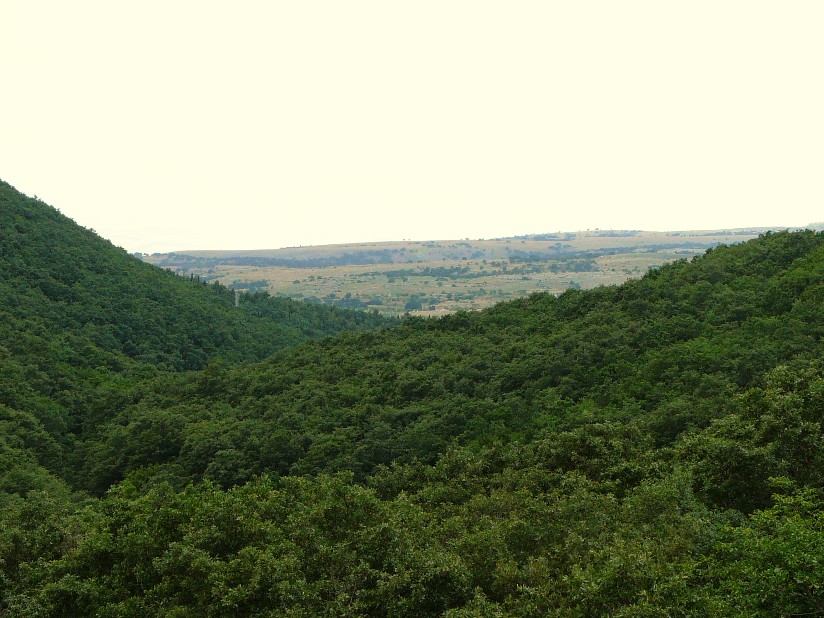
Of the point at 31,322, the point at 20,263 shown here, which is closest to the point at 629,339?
the point at 31,322

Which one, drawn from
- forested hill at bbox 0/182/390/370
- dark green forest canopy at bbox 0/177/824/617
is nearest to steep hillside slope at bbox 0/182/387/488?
forested hill at bbox 0/182/390/370

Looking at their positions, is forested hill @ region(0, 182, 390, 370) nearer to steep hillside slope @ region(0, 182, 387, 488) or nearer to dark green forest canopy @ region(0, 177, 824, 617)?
steep hillside slope @ region(0, 182, 387, 488)

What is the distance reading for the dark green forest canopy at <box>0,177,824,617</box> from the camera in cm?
1967

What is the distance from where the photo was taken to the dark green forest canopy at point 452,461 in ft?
64.5

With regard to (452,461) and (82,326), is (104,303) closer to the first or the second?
(82,326)

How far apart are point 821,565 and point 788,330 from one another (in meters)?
29.0

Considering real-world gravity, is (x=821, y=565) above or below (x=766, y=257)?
below

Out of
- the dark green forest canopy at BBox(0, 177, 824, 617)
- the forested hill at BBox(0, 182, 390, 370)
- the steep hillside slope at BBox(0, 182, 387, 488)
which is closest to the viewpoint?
the dark green forest canopy at BBox(0, 177, 824, 617)

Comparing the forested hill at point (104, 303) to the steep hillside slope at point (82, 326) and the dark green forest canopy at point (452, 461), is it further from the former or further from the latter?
the dark green forest canopy at point (452, 461)

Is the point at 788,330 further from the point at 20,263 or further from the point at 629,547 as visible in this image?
the point at 20,263

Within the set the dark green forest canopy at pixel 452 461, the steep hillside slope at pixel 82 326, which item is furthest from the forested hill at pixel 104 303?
the dark green forest canopy at pixel 452 461

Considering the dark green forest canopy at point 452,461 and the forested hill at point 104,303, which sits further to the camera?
the forested hill at point 104,303

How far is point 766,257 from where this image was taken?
57.8m

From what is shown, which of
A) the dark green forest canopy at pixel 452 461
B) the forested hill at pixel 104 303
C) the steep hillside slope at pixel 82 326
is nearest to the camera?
the dark green forest canopy at pixel 452 461
